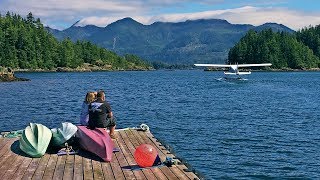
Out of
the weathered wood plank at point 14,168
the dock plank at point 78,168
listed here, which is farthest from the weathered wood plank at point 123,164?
the weathered wood plank at point 14,168

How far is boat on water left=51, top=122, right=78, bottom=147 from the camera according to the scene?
18655 mm

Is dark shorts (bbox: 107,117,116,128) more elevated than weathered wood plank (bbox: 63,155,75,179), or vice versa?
dark shorts (bbox: 107,117,116,128)

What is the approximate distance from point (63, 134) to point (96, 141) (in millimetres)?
1799

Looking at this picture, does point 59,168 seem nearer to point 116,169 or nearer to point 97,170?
point 97,170

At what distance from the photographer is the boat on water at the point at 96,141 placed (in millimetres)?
17438

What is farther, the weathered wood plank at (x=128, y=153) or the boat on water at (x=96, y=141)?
the boat on water at (x=96, y=141)

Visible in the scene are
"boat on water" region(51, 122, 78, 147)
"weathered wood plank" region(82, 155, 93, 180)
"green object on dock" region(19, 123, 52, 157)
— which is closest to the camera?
"weathered wood plank" region(82, 155, 93, 180)

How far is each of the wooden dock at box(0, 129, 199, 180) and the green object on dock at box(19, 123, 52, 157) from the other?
0.27 metres

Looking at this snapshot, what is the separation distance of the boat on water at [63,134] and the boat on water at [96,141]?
0.31 meters

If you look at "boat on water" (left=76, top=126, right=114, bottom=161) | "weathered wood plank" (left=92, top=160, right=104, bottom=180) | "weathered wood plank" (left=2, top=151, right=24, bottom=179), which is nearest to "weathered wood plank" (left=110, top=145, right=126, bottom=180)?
"boat on water" (left=76, top=126, right=114, bottom=161)

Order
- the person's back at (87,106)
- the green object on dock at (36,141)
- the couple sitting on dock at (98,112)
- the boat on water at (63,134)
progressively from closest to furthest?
the green object on dock at (36,141) → the boat on water at (63,134) → the couple sitting on dock at (98,112) → the person's back at (87,106)

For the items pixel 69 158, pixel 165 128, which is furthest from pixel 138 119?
pixel 69 158

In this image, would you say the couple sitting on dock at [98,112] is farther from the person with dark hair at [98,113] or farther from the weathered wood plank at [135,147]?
the weathered wood plank at [135,147]

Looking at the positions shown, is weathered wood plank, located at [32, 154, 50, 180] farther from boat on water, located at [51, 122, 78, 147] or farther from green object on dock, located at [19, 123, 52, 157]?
boat on water, located at [51, 122, 78, 147]
